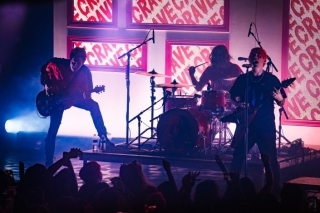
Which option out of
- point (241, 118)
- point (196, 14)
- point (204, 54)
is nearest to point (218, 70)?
point (204, 54)

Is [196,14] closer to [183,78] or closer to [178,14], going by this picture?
[178,14]

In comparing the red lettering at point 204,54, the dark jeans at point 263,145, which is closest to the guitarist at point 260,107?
the dark jeans at point 263,145

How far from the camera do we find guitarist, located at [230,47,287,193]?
9180 mm

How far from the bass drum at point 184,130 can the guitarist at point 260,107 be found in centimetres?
182

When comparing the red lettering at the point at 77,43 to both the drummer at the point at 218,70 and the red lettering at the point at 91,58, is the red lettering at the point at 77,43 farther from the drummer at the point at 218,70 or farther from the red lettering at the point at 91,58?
the drummer at the point at 218,70

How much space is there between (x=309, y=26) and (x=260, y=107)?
483 centimetres

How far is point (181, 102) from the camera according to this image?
11.7 m

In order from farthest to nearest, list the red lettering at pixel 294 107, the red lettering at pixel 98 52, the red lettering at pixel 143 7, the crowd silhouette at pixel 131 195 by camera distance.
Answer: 1. the red lettering at pixel 98 52
2. the red lettering at pixel 143 7
3. the red lettering at pixel 294 107
4. the crowd silhouette at pixel 131 195

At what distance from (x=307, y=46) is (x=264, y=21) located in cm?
98

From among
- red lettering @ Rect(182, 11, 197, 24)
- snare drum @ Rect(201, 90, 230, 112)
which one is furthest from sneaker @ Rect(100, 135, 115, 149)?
red lettering @ Rect(182, 11, 197, 24)

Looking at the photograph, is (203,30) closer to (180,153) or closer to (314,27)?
(314,27)

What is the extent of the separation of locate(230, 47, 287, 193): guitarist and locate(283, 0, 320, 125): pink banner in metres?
4.45

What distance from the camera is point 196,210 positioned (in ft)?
17.5

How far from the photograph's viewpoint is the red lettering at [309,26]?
1354 centimetres
